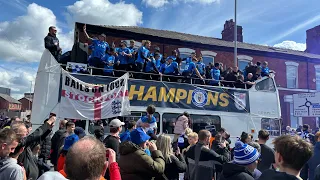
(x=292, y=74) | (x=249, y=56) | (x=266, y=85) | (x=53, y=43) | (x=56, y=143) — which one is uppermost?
(x=249, y=56)

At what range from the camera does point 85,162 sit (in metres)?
1.68

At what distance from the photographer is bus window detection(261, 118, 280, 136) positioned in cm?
1184

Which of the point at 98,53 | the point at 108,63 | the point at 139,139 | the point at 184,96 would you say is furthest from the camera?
the point at 184,96

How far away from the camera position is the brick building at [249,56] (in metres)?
20.0

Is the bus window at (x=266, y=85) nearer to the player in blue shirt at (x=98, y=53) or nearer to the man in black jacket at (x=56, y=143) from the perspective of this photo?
the player in blue shirt at (x=98, y=53)

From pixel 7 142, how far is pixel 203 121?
8.31 m

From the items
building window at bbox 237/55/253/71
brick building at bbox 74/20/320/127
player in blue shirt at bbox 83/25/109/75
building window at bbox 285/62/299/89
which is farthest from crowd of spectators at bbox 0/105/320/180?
building window at bbox 285/62/299/89

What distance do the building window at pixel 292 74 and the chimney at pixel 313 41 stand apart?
513 centimetres

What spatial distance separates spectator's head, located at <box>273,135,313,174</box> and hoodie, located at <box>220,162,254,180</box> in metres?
0.53

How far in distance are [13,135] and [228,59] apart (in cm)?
2022

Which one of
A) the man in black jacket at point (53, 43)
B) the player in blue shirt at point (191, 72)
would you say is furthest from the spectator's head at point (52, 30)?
the player in blue shirt at point (191, 72)

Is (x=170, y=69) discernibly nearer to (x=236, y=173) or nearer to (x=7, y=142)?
(x=236, y=173)

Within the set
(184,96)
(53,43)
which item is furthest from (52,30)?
(184,96)

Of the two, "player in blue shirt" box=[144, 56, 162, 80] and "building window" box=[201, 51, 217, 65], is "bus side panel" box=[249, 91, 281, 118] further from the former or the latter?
"building window" box=[201, 51, 217, 65]
